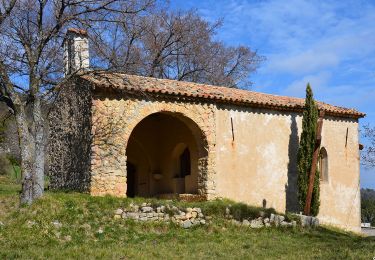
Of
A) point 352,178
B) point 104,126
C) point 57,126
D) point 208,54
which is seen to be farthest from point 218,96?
point 208,54

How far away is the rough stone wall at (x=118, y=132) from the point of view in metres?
14.1

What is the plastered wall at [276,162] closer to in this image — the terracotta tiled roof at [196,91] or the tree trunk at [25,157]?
the terracotta tiled roof at [196,91]

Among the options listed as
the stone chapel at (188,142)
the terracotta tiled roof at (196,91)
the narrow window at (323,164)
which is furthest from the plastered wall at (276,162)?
the terracotta tiled roof at (196,91)

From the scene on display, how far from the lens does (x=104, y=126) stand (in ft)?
46.9

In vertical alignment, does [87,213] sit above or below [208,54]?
below

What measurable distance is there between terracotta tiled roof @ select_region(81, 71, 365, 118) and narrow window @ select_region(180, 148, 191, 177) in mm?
2764

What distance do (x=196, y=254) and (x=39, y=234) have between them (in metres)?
3.75

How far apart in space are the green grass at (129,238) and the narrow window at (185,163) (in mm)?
4191

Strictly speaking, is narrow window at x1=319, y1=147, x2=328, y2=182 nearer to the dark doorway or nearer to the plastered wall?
the plastered wall

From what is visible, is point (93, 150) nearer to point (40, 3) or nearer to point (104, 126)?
point (104, 126)

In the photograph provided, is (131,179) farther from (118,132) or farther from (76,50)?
(76,50)

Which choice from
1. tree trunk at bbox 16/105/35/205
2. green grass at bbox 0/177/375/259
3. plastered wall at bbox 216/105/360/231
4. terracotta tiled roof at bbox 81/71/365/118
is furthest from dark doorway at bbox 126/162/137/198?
tree trunk at bbox 16/105/35/205

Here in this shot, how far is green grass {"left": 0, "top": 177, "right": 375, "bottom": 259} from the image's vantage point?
9.44m

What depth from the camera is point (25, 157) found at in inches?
496
